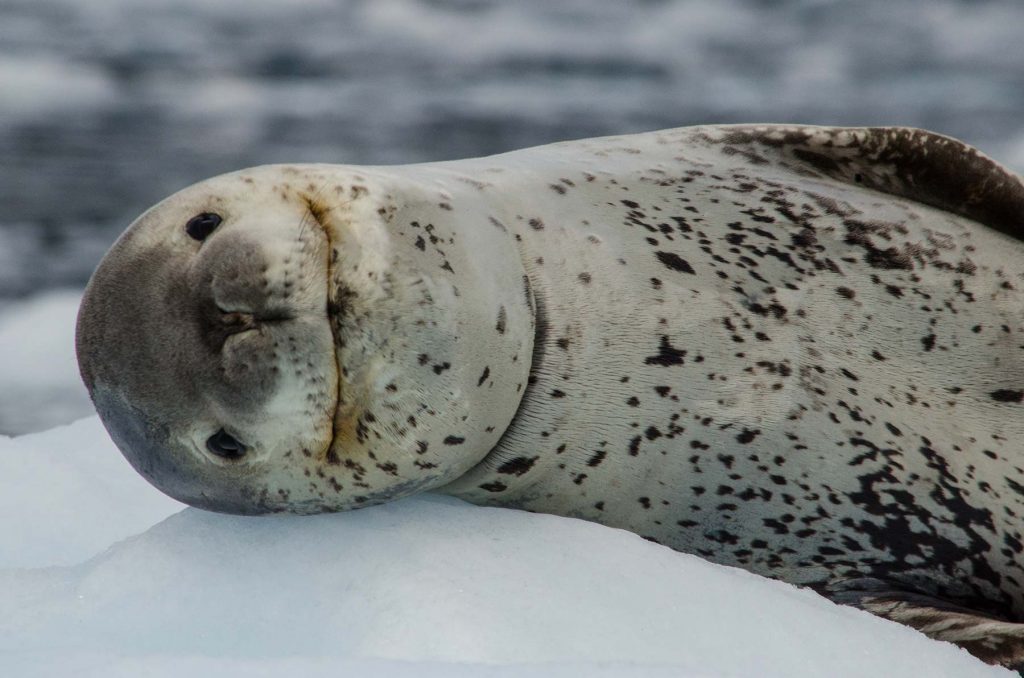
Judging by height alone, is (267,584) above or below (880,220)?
below

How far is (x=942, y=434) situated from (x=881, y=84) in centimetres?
646

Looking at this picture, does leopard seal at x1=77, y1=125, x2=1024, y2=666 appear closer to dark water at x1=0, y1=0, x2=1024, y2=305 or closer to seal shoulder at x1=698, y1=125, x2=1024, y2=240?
seal shoulder at x1=698, y1=125, x2=1024, y2=240

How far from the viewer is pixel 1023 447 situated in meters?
1.98

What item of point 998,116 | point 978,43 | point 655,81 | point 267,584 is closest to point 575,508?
point 267,584

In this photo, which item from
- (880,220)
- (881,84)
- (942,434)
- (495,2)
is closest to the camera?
(942,434)

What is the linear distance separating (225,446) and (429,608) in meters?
0.33

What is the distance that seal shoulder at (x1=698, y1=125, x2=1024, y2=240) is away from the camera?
7.16ft

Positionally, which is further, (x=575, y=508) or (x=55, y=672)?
(x=575, y=508)

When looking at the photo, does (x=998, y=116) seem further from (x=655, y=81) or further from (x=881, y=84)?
(x=655, y=81)

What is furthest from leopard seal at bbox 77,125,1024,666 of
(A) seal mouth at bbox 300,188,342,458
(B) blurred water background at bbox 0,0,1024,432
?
(B) blurred water background at bbox 0,0,1024,432

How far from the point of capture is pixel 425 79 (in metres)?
8.73

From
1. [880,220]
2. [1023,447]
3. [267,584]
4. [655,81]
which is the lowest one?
[267,584]

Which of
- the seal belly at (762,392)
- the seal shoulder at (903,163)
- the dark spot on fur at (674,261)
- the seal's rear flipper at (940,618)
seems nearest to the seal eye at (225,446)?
the seal belly at (762,392)

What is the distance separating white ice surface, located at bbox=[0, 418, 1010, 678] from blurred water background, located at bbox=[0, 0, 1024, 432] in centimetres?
518
